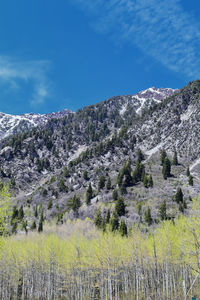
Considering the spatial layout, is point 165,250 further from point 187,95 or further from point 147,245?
point 187,95

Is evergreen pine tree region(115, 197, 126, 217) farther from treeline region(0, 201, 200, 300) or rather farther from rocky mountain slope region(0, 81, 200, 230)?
treeline region(0, 201, 200, 300)

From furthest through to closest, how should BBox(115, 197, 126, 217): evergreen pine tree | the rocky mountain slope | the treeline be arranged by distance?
1. the rocky mountain slope
2. BBox(115, 197, 126, 217): evergreen pine tree
3. the treeline

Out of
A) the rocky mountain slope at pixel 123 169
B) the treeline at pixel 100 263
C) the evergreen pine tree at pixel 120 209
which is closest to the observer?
the treeline at pixel 100 263

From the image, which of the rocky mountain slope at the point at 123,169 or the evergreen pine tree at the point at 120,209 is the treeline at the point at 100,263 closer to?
the rocky mountain slope at the point at 123,169

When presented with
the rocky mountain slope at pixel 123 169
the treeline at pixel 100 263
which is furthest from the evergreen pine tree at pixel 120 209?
the treeline at pixel 100 263

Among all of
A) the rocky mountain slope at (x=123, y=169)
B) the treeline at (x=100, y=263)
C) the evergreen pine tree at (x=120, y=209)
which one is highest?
the rocky mountain slope at (x=123, y=169)

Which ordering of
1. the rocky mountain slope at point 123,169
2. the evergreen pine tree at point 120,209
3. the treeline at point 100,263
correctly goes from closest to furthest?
the treeline at point 100,263 → the evergreen pine tree at point 120,209 → the rocky mountain slope at point 123,169

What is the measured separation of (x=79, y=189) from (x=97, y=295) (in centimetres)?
7452

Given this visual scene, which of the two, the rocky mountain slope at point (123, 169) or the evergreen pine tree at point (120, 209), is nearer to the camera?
the evergreen pine tree at point (120, 209)

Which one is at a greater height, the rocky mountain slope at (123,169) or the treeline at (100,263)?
the rocky mountain slope at (123,169)

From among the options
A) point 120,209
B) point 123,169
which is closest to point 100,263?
point 120,209

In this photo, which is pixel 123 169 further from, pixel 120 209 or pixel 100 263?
pixel 100 263

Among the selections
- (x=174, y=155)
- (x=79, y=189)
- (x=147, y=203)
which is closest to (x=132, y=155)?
(x=174, y=155)

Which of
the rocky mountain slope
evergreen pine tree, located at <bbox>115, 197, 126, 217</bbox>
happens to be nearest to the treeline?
the rocky mountain slope
